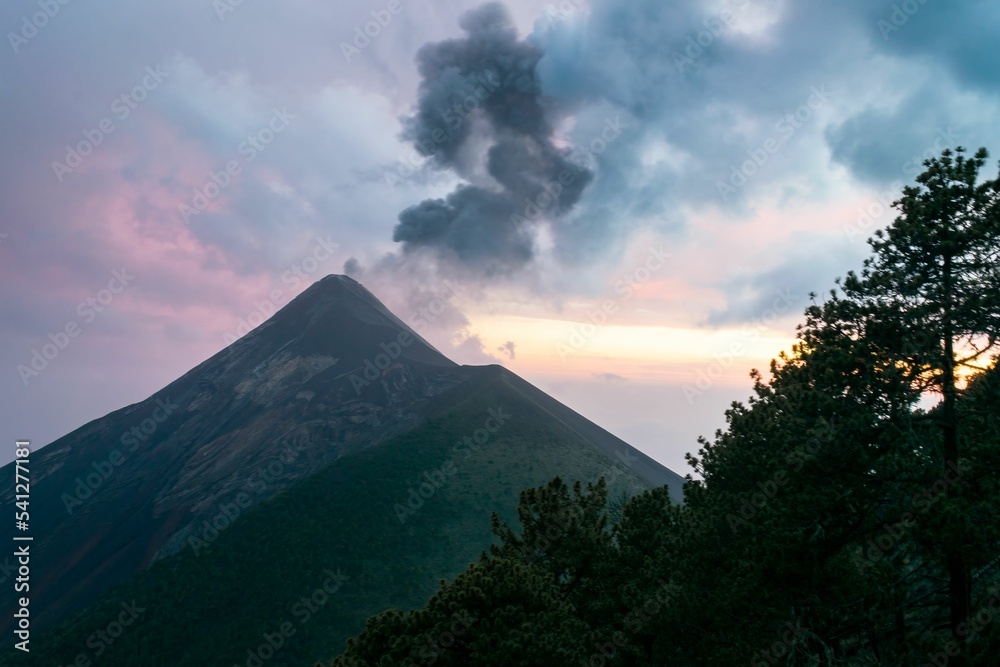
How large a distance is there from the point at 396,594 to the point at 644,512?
47.3m

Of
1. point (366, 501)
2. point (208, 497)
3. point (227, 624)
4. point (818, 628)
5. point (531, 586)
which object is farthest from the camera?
point (208, 497)

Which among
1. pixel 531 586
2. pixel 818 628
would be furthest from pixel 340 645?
pixel 818 628

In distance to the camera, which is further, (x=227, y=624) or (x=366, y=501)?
(x=366, y=501)

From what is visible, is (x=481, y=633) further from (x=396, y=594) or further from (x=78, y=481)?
(x=78, y=481)

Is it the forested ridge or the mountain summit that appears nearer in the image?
the forested ridge

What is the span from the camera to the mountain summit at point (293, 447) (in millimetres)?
89875

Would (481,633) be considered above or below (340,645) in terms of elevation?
above

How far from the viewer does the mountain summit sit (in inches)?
3538

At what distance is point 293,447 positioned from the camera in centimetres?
11450

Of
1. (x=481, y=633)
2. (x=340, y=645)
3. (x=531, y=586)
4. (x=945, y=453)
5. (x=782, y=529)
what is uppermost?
(x=945, y=453)

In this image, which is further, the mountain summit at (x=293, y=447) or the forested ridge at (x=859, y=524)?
the mountain summit at (x=293, y=447)

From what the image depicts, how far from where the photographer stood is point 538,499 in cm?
2492

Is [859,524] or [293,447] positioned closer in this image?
[859,524]

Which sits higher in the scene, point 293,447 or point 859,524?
point 293,447
